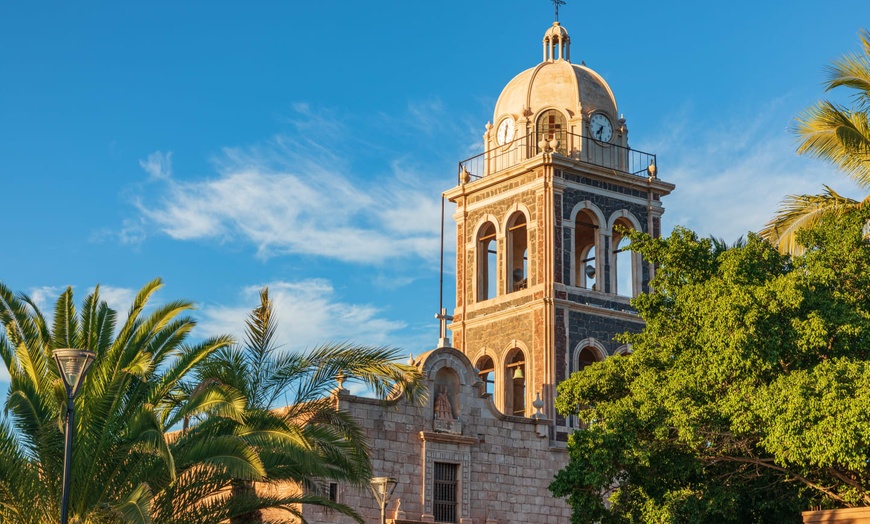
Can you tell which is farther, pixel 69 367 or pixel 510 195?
pixel 510 195

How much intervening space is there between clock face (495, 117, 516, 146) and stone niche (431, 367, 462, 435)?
9.82 metres

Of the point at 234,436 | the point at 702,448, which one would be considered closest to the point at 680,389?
the point at 702,448

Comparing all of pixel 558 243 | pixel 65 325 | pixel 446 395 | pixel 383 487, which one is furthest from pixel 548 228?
pixel 65 325

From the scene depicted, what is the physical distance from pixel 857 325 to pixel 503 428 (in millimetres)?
13324

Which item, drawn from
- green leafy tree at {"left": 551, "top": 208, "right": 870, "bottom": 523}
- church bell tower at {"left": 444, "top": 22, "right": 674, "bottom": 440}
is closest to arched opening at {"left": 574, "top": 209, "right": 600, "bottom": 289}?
church bell tower at {"left": 444, "top": 22, "right": 674, "bottom": 440}

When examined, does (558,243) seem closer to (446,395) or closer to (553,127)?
(553,127)

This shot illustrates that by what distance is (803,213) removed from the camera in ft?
82.0

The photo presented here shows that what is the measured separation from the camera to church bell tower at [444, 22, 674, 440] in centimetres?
4006

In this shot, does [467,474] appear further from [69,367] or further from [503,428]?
[69,367]

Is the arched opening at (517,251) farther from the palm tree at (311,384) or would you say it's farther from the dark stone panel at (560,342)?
the palm tree at (311,384)

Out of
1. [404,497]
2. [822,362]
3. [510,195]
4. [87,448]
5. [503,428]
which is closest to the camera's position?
[87,448]

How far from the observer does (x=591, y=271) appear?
A: 140ft

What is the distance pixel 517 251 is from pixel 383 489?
16474 millimetres

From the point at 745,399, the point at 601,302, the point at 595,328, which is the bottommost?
the point at 745,399
